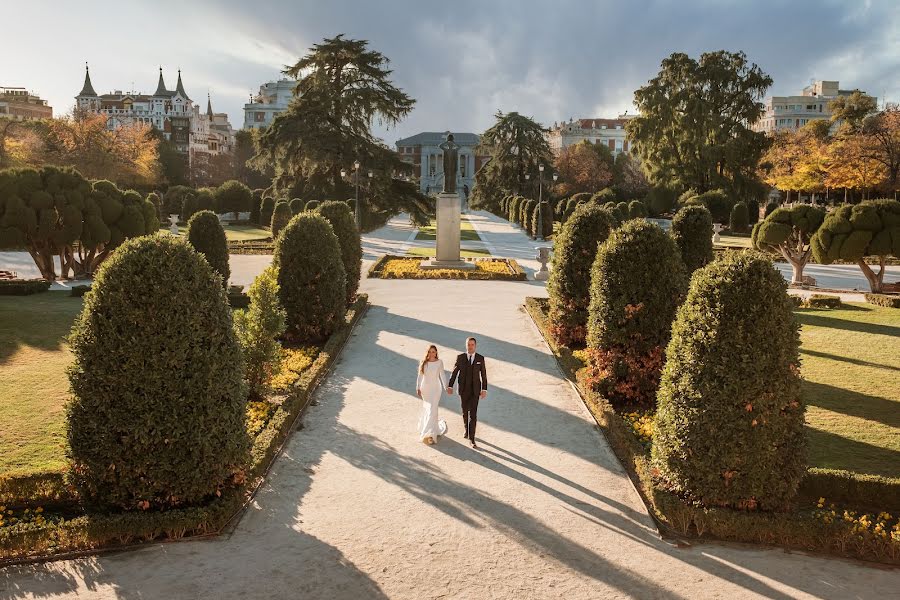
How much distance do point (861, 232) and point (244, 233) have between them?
34194 millimetres

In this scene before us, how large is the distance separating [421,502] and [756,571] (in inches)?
120

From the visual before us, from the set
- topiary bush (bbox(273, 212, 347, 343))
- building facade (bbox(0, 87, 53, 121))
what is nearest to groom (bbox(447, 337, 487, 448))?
topiary bush (bbox(273, 212, 347, 343))

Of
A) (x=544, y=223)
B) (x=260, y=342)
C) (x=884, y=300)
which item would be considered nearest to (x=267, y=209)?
(x=544, y=223)

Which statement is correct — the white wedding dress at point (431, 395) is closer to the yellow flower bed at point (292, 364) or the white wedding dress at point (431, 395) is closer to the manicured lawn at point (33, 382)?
the yellow flower bed at point (292, 364)

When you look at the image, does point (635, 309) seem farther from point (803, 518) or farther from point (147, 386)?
point (147, 386)

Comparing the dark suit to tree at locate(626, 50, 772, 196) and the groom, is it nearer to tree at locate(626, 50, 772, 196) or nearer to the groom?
the groom

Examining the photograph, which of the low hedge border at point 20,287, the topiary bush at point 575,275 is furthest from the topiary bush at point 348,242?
the low hedge border at point 20,287

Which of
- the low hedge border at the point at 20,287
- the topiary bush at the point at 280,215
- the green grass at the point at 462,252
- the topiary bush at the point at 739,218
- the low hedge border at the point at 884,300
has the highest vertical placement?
the topiary bush at the point at 739,218

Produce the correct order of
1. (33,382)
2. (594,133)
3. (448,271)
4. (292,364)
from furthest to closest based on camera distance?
(594,133)
(448,271)
(292,364)
(33,382)

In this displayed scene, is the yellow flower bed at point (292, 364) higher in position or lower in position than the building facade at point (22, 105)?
lower

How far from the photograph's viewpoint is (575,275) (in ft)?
43.8

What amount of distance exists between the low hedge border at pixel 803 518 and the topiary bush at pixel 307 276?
752cm

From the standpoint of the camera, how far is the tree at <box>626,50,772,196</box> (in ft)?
168

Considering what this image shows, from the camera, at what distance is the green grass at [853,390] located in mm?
8562
